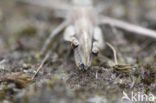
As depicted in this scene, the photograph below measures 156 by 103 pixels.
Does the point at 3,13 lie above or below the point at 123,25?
above

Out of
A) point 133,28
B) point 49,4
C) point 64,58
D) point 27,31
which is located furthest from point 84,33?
point 49,4

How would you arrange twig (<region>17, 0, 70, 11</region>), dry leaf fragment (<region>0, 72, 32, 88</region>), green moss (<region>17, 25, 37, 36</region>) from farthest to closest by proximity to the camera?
twig (<region>17, 0, 70, 11</region>)
green moss (<region>17, 25, 37, 36</region>)
dry leaf fragment (<region>0, 72, 32, 88</region>)

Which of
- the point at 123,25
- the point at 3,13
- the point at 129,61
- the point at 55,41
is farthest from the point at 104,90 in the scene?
the point at 3,13

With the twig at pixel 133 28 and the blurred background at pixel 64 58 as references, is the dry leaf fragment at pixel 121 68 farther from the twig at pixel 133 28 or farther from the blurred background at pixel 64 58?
the twig at pixel 133 28

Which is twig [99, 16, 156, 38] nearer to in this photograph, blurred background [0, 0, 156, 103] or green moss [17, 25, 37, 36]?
blurred background [0, 0, 156, 103]

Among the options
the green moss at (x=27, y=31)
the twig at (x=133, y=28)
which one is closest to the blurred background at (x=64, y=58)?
the green moss at (x=27, y=31)

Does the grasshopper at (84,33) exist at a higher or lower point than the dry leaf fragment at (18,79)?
higher

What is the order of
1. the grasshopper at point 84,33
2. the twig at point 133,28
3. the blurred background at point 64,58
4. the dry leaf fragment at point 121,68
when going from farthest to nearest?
1. the twig at point 133,28
2. the dry leaf fragment at point 121,68
3. the grasshopper at point 84,33
4. the blurred background at point 64,58

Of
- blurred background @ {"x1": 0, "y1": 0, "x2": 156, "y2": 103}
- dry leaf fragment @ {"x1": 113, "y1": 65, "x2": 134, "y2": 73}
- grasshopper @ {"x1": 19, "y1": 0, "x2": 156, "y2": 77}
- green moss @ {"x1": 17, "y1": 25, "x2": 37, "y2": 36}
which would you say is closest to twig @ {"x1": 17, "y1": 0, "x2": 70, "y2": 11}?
blurred background @ {"x1": 0, "y1": 0, "x2": 156, "y2": 103}

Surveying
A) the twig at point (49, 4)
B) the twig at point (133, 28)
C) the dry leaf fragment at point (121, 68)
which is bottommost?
the dry leaf fragment at point (121, 68)

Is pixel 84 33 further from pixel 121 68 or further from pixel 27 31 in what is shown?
pixel 27 31

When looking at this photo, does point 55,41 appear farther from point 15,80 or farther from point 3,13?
point 3,13
